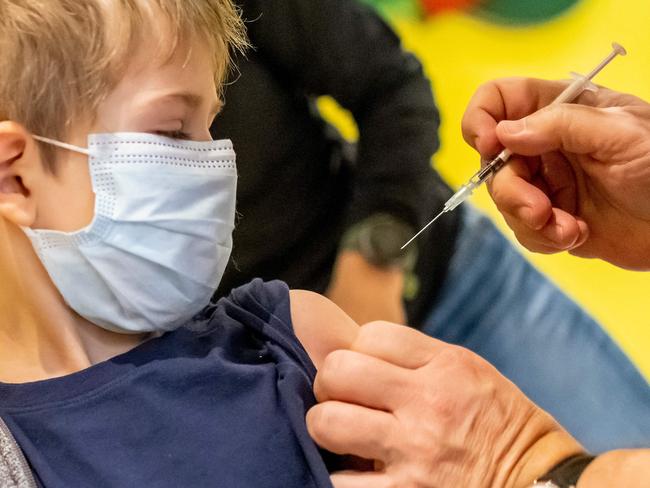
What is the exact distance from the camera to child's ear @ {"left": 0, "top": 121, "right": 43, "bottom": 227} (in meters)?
1.15

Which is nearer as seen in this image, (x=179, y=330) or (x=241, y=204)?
(x=179, y=330)

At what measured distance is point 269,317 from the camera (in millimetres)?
1292

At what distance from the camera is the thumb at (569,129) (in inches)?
50.3

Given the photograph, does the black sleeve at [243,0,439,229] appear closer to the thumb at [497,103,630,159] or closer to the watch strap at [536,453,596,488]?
the thumb at [497,103,630,159]

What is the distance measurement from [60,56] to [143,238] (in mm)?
298

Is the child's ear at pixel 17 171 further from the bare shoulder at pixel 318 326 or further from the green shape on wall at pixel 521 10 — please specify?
the green shape on wall at pixel 521 10

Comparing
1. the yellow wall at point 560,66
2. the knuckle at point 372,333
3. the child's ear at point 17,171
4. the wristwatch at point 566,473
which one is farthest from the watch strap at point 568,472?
the child's ear at point 17,171

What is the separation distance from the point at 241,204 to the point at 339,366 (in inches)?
31.7

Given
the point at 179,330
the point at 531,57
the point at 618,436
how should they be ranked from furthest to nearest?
1. the point at 531,57
2. the point at 618,436
3. the point at 179,330

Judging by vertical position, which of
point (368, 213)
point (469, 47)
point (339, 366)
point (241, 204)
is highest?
point (469, 47)

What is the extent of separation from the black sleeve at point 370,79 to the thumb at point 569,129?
54 cm

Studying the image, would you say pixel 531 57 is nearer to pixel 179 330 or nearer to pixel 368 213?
pixel 368 213

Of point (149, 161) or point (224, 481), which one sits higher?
point (149, 161)

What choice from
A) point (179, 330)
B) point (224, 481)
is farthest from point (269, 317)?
point (224, 481)
